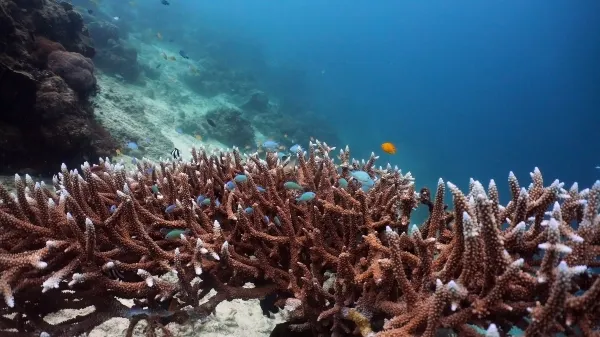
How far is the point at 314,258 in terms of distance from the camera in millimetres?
2676

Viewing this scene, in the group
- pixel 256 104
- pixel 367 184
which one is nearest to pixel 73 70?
pixel 367 184

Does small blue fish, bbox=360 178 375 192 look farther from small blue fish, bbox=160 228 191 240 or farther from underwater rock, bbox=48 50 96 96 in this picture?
underwater rock, bbox=48 50 96 96

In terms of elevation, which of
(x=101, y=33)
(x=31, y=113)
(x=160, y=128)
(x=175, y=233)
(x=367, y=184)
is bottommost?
(x=175, y=233)

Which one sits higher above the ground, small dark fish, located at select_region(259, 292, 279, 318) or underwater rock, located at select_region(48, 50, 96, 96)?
underwater rock, located at select_region(48, 50, 96, 96)

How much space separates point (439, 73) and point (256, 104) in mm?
125911

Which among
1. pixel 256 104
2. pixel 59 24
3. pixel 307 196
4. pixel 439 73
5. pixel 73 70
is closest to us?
pixel 307 196

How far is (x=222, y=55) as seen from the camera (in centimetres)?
3969

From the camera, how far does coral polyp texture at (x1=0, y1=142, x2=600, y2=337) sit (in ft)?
5.82

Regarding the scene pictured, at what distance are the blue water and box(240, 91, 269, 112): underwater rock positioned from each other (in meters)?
11.6

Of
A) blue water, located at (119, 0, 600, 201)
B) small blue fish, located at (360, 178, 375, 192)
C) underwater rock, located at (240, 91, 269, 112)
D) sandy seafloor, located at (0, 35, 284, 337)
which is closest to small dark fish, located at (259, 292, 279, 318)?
sandy seafloor, located at (0, 35, 284, 337)

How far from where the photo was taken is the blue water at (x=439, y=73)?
54.5 metres

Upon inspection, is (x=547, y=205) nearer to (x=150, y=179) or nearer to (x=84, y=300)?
(x=84, y=300)

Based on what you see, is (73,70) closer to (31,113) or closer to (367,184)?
(31,113)

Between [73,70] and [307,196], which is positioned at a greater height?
[73,70]
